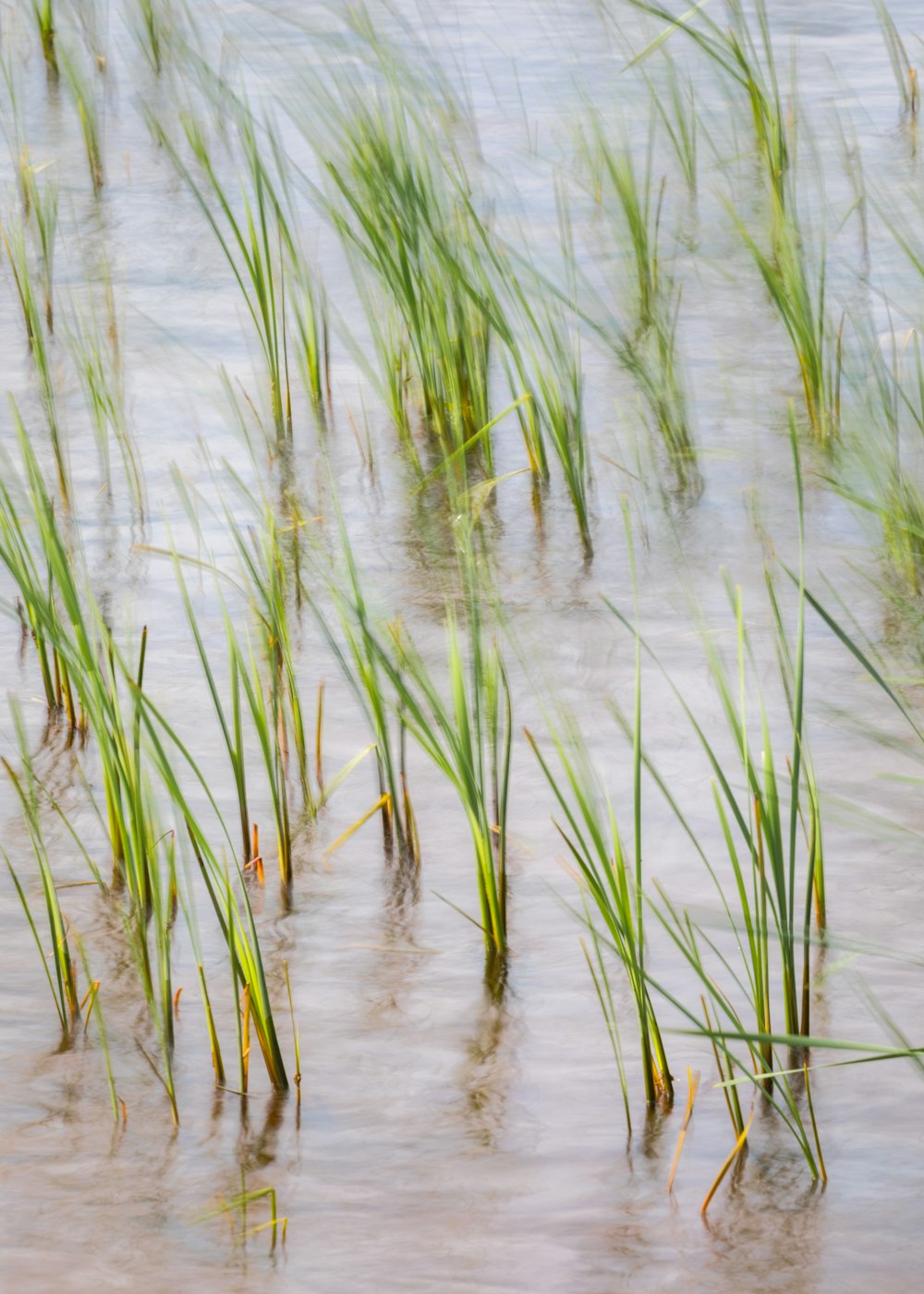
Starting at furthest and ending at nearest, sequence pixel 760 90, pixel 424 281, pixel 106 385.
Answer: pixel 760 90, pixel 106 385, pixel 424 281

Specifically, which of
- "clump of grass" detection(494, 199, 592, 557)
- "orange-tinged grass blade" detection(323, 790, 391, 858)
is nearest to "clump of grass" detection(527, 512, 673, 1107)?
"orange-tinged grass blade" detection(323, 790, 391, 858)

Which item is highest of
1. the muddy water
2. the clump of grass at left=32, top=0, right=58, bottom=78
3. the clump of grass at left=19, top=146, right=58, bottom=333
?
the clump of grass at left=32, top=0, right=58, bottom=78

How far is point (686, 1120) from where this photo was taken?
1.59m

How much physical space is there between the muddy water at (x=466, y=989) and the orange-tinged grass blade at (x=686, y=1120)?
2 cm

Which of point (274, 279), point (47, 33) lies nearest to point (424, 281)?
point (274, 279)

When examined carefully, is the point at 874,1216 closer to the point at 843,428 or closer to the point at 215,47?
the point at 843,428

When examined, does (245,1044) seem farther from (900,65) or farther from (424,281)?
(900,65)

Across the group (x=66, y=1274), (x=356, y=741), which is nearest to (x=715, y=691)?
(x=356, y=741)

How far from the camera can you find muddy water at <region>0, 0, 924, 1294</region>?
1504mm

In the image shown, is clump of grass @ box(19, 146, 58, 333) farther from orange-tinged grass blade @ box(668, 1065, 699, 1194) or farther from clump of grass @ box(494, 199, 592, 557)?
orange-tinged grass blade @ box(668, 1065, 699, 1194)

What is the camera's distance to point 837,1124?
5.37ft

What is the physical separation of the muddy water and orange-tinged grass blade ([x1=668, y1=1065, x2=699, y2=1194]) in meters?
0.02

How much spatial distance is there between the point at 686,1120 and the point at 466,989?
37 centimetres

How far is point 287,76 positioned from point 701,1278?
4320 mm
